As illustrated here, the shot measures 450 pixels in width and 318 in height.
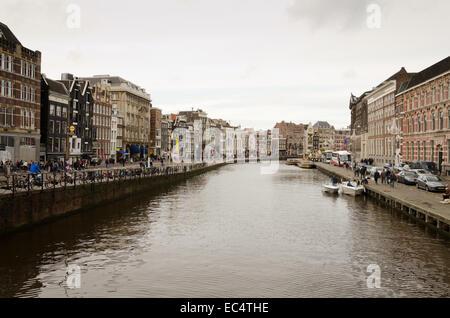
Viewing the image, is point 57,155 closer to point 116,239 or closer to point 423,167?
point 116,239

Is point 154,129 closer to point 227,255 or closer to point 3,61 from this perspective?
point 3,61

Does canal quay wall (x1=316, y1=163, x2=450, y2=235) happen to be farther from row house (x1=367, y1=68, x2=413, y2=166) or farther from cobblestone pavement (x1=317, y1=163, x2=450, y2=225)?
row house (x1=367, y1=68, x2=413, y2=166)

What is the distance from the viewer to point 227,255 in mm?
22656

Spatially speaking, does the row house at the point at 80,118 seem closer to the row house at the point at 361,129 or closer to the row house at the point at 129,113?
the row house at the point at 129,113

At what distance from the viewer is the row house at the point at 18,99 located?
48.3 meters

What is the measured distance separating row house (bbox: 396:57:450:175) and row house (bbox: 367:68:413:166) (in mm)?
4980

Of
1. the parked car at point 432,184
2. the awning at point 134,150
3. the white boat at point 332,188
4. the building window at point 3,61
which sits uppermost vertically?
the building window at point 3,61

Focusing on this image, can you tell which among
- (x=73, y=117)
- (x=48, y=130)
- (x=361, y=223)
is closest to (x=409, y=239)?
(x=361, y=223)

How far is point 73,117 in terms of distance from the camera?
245 feet

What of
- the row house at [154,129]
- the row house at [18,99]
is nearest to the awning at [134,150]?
the row house at [154,129]

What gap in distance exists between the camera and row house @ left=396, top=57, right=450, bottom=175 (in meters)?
57.0

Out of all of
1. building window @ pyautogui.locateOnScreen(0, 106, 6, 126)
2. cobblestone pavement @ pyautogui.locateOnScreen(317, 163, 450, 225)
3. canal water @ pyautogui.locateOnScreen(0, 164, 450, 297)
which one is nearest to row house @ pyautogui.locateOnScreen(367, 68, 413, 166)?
cobblestone pavement @ pyautogui.locateOnScreen(317, 163, 450, 225)

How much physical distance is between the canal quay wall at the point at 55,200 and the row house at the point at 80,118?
2679 centimetres
